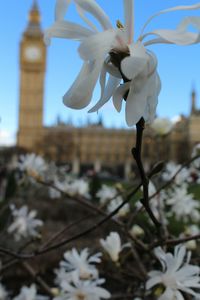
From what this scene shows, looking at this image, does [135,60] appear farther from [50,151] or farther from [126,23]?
[50,151]

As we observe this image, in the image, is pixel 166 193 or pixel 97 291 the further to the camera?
pixel 166 193

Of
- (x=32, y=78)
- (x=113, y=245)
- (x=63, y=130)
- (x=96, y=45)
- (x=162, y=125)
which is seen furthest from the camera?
(x=32, y=78)

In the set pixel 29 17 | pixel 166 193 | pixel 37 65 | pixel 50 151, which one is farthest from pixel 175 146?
pixel 166 193

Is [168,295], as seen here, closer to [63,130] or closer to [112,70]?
[112,70]

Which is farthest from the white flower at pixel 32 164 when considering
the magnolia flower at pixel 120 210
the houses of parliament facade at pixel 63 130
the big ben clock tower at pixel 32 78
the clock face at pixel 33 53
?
the clock face at pixel 33 53

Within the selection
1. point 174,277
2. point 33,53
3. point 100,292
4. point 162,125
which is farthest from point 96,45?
point 33,53

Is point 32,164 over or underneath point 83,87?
underneath
